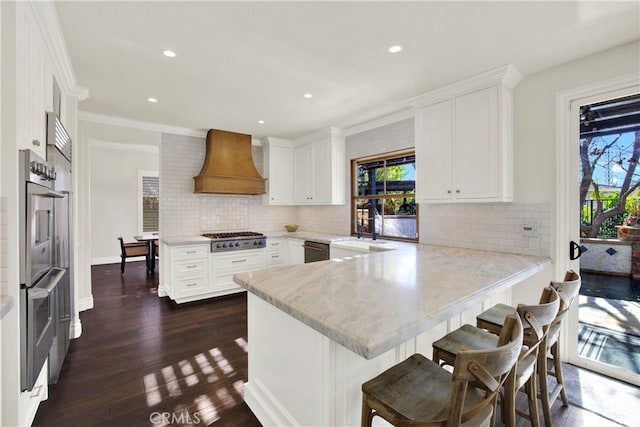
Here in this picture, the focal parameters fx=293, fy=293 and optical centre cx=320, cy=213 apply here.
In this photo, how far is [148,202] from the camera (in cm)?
715

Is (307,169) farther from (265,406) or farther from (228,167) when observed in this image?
(265,406)

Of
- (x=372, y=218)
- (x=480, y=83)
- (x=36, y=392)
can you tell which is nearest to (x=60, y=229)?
(x=36, y=392)

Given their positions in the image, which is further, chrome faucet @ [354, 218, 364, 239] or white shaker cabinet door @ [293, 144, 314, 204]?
white shaker cabinet door @ [293, 144, 314, 204]

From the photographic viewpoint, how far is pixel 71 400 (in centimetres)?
198

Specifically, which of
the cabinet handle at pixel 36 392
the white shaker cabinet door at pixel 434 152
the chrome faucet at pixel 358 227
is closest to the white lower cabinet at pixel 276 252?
the chrome faucet at pixel 358 227

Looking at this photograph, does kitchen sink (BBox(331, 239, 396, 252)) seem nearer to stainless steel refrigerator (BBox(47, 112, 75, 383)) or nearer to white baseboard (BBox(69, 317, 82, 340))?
stainless steel refrigerator (BBox(47, 112, 75, 383))

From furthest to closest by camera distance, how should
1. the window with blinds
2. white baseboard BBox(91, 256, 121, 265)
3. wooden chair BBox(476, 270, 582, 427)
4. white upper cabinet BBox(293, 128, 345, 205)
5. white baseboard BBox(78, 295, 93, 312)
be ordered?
the window with blinds
white baseboard BBox(91, 256, 121, 265)
white upper cabinet BBox(293, 128, 345, 205)
white baseboard BBox(78, 295, 93, 312)
wooden chair BBox(476, 270, 582, 427)

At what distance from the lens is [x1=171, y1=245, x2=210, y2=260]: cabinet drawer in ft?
12.6

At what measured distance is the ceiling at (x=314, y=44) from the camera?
1747 mm

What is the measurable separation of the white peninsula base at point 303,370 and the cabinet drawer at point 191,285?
239cm

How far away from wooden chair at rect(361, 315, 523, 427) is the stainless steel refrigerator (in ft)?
7.11

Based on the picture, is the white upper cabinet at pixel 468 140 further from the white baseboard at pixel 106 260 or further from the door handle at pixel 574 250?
the white baseboard at pixel 106 260

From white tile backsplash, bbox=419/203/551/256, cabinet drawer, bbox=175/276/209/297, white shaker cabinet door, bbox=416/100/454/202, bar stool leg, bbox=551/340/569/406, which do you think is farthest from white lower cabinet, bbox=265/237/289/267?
bar stool leg, bbox=551/340/569/406

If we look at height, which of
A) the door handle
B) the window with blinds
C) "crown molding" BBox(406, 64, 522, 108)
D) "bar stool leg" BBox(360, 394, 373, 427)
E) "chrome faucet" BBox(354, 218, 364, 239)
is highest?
"crown molding" BBox(406, 64, 522, 108)
